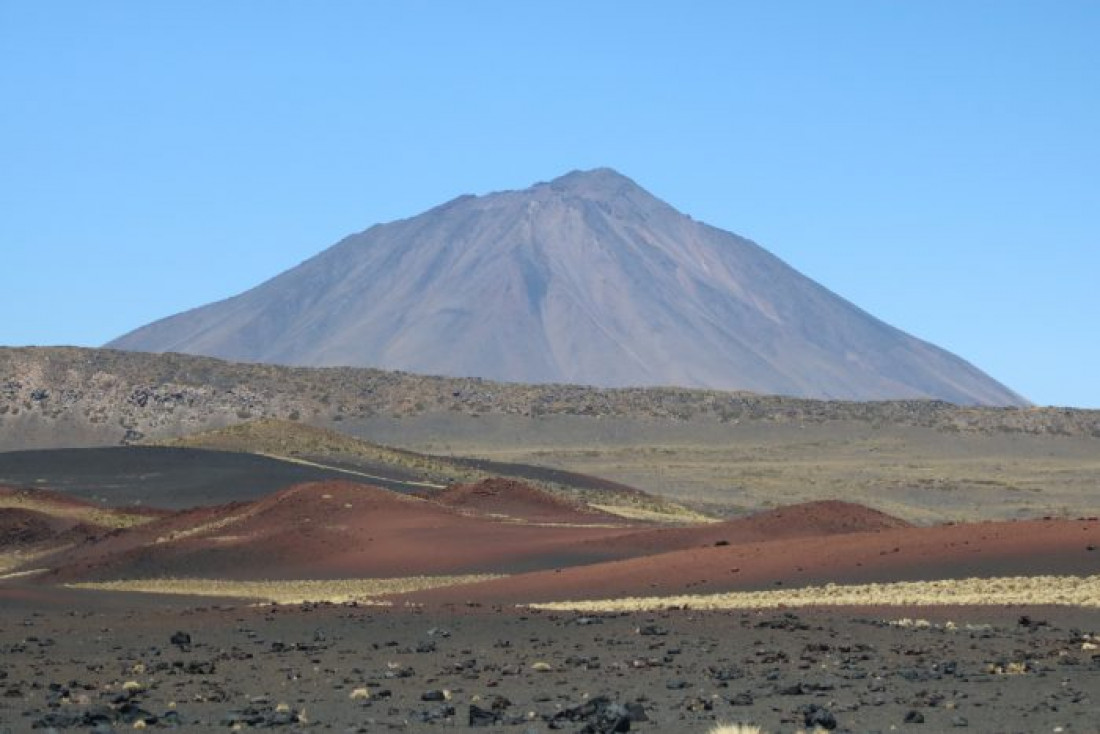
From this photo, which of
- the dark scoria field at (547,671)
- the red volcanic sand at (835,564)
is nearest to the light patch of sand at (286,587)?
the red volcanic sand at (835,564)

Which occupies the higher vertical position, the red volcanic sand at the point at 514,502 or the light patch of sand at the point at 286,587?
the red volcanic sand at the point at 514,502

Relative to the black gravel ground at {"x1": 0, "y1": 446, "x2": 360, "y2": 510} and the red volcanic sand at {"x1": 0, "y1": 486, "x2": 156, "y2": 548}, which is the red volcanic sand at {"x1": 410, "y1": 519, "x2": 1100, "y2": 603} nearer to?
the red volcanic sand at {"x1": 0, "y1": 486, "x2": 156, "y2": 548}

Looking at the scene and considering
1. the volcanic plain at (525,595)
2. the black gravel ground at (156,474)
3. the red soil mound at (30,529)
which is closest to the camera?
the volcanic plain at (525,595)

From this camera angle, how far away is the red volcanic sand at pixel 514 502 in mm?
53656

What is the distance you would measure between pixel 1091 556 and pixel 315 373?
99.4m

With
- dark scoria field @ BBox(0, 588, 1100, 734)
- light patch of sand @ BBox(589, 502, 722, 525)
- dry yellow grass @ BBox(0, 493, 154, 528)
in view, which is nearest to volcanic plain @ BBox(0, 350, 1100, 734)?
dark scoria field @ BBox(0, 588, 1100, 734)

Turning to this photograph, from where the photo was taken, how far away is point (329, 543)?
4231cm

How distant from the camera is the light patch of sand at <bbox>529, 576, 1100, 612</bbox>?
82.6 ft

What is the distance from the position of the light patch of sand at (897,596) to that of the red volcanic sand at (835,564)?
3.26 ft

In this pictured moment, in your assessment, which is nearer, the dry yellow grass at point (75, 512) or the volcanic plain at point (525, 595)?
the volcanic plain at point (525, 595)

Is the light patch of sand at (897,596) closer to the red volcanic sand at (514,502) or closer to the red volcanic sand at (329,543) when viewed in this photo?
the red volcanic sand at (329,543)

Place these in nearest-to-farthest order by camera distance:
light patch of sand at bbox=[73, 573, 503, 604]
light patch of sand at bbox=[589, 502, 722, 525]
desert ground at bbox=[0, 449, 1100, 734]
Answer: desert ground at bbox=[0, 449, 1100, 734]
light patch of sand at bbox=[73, 573, 503, 604]
light patch of sand at bbox=[589, 502, 722, 525]

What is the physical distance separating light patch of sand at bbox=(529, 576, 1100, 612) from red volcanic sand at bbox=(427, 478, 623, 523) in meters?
23.6

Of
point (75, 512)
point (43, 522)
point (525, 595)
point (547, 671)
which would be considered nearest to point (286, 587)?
point (525, 595)
